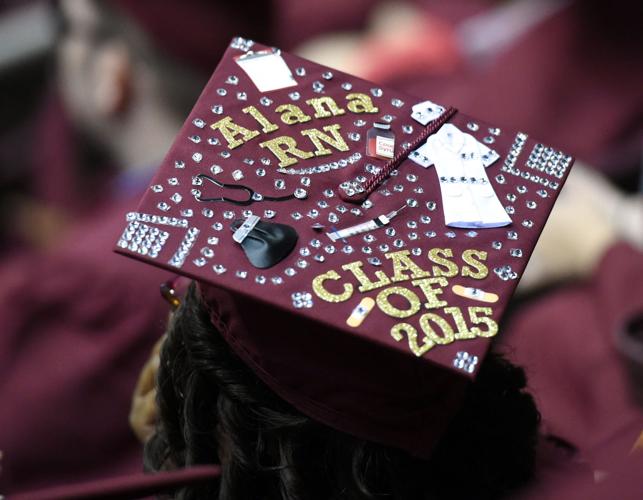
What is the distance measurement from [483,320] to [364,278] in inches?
6.0

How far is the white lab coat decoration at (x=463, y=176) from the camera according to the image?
134 centimetres

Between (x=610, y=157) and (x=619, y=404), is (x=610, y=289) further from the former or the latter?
(x=610, y=157)

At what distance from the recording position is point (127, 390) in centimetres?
215

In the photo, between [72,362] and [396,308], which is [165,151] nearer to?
[72,362]

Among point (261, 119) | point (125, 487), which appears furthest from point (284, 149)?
point (125, 487)

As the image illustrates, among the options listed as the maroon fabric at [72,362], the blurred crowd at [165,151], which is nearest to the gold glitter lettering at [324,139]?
the blurred crowd at [165,151]

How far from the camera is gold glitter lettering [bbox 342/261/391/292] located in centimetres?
126

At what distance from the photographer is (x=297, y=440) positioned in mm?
1359

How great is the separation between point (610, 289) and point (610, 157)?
0.80 metres

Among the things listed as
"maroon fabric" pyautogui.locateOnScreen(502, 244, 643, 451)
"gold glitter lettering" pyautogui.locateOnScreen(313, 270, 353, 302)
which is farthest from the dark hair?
"maroon fabric" pyautogui.locateOnScreen(502, 244, 643, 451)

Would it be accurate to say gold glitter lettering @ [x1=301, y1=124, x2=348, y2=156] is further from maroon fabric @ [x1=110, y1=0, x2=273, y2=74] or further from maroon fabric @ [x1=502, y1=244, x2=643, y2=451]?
maroon fabric @ [x1=110, y1=0, x2=273, y2=74]

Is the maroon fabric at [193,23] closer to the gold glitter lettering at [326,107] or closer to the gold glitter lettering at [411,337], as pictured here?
the gold glitter lettering at [326,107]

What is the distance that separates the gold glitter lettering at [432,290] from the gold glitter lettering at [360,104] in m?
0.29

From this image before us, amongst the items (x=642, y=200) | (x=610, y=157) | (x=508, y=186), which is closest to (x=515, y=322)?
(x=642, y=200)
